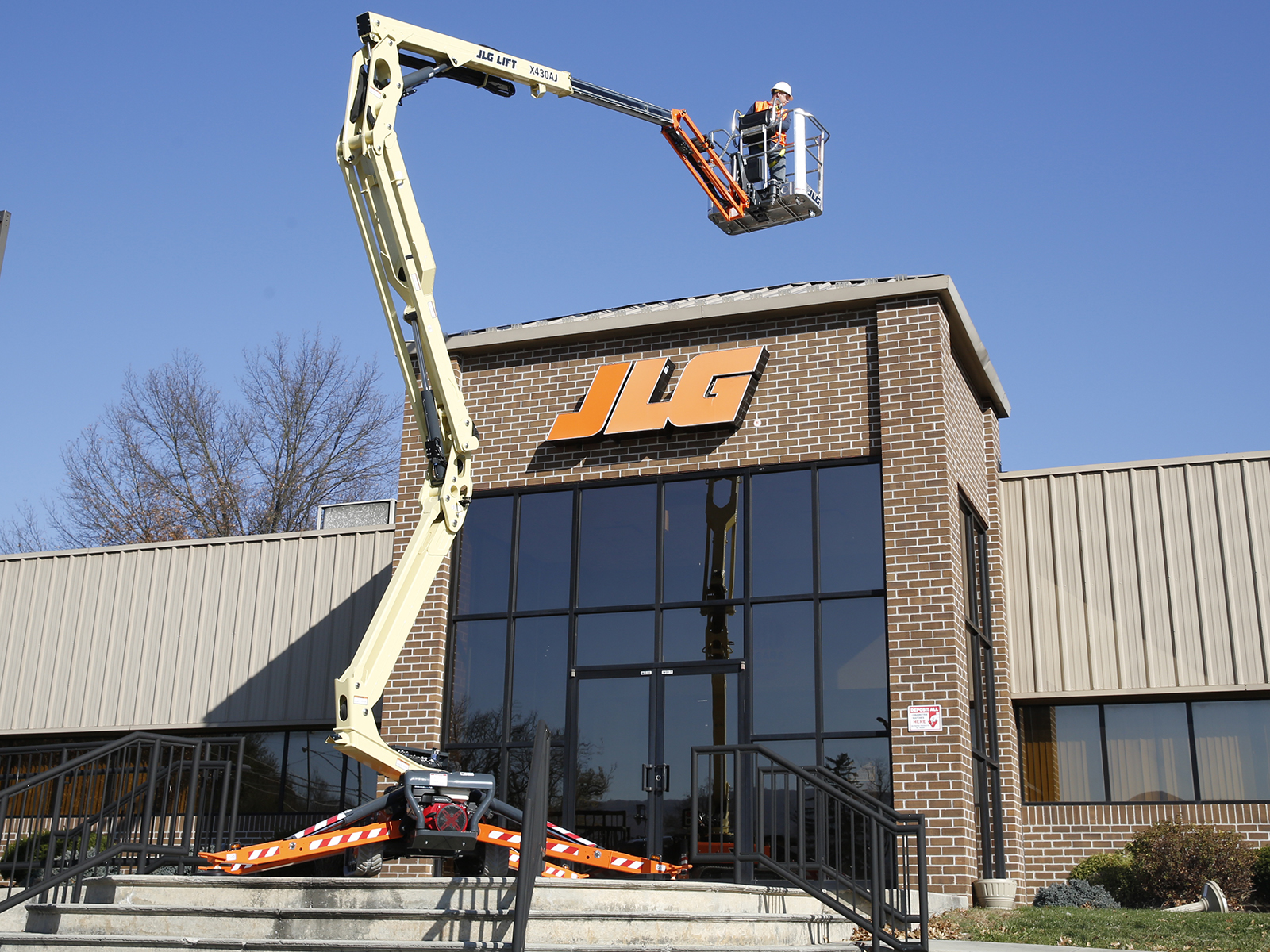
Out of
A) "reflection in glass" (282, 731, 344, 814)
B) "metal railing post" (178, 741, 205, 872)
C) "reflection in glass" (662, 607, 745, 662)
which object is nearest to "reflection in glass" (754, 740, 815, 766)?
"reflection in glass" (662, 607, 745, 662)

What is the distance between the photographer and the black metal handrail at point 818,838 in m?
9.56

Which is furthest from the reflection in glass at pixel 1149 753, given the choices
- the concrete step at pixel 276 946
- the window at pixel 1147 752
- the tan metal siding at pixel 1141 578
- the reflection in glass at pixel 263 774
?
the reflection in glass at pixel 263 774

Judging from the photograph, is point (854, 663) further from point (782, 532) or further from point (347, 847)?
point (347, 847)

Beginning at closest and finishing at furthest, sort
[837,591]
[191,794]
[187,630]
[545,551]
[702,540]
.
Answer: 1. [191,794]
2. [837,591]
3. [702,540]
4. [545,551]
5. [187,630]

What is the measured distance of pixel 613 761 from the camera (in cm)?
1454

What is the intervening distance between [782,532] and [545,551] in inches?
119

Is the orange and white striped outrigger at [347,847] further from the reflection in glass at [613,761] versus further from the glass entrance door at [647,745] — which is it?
the reflection in glass at [613,761]

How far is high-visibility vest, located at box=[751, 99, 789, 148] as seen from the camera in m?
16.5

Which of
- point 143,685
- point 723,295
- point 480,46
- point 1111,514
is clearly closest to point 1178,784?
point 1111,514

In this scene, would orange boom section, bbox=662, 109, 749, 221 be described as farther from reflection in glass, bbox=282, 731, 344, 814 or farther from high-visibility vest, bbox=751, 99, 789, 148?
reflection in glass, bbox=282, 731, 344, 814

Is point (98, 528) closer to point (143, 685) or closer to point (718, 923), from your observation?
point (143, 685)

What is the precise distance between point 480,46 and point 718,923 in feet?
28.7

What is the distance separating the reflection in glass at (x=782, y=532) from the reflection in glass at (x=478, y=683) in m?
3.35

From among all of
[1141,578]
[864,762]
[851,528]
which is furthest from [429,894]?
[1141,578]
